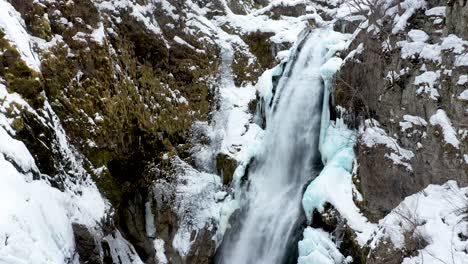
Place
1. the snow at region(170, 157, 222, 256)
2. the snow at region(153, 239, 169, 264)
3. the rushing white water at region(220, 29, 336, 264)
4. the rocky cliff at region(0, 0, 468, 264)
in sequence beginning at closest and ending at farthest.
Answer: the rocky cliff at region(0, 0, 468, 264), the snow at region(153, 239, 169, 264), the snow at region(170, 157, 222, 256), the rushing white water at region(220, 29, 336, 264)

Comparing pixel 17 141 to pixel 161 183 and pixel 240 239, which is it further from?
pixel 240 239

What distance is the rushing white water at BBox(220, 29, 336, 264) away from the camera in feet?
37.4

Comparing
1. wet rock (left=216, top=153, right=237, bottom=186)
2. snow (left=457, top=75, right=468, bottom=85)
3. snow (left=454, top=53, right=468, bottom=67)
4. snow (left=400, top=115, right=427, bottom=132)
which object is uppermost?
snow (left=454, top=53, right=468, bottom=67)

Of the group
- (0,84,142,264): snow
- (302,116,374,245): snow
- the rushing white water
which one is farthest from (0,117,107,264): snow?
(302,116,374,245): snow

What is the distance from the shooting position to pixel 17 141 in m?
7.21

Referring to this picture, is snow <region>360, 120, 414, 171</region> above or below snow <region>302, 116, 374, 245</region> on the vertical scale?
above

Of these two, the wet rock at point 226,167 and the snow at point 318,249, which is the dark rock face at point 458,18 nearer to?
the snow at point 318,249

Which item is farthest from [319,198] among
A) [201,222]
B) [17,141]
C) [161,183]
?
[17,141]

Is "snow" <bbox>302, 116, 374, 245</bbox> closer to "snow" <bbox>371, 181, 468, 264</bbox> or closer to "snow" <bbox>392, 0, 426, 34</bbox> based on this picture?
"snow" <bbox>371, 181, 468, 264</bbox>

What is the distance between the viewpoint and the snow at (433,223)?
22.4 feet

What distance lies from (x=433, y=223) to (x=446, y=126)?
6.53 ft

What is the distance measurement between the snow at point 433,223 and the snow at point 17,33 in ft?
27.6

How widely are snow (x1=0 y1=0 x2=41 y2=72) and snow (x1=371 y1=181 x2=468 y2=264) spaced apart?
8.40m

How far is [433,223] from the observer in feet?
23.7
